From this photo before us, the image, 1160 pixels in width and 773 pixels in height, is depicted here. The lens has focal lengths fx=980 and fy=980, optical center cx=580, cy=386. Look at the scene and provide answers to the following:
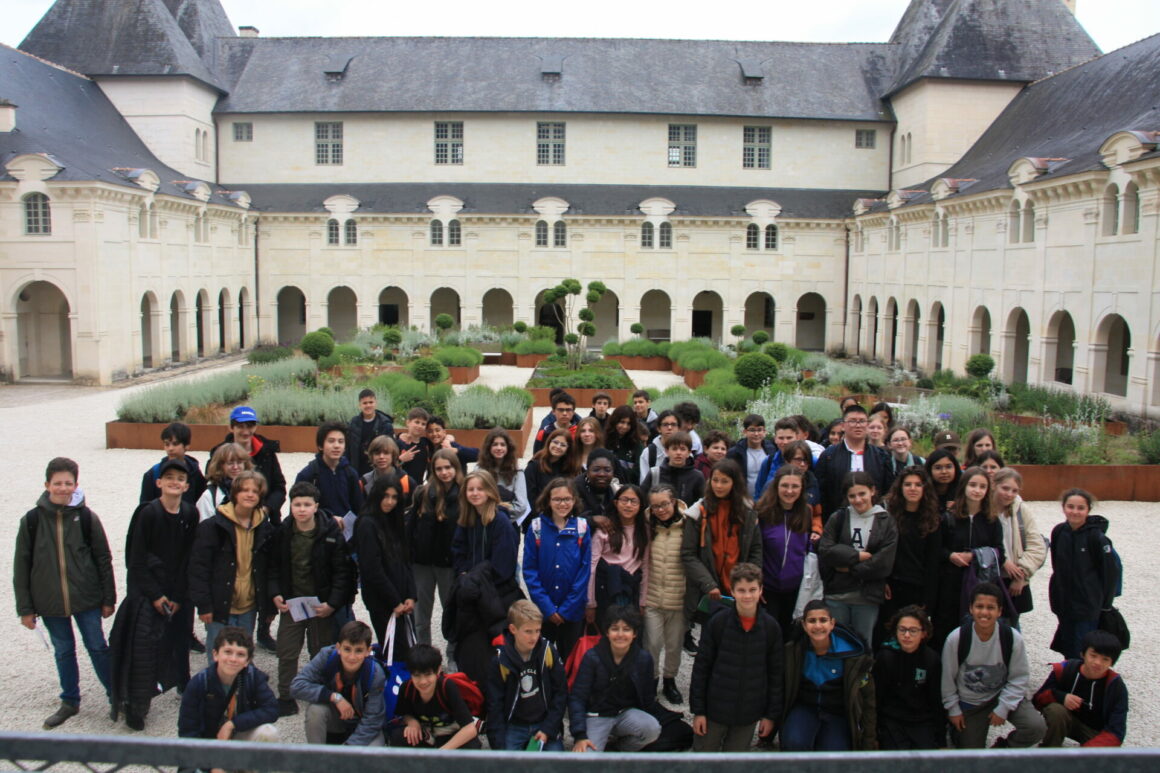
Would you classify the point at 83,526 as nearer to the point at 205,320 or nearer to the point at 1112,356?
the point at 1112,356

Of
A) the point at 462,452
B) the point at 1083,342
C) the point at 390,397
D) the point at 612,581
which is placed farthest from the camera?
the point at 1083,342

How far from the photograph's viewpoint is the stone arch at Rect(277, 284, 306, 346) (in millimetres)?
40500

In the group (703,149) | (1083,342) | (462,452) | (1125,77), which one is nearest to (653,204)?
(703,149)

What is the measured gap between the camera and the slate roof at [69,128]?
25984mm

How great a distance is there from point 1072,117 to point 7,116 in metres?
28.8

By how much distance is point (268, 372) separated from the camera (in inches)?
881

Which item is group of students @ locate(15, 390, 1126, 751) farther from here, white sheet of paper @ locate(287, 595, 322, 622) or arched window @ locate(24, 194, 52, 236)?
arched window @ locate(24, 194, 52, 236)

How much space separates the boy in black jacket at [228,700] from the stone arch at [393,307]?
3464 cm

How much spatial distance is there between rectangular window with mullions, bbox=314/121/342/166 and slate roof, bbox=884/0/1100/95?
855 inches

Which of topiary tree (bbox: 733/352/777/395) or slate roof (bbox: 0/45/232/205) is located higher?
slate roof (bbox: 0/45/232/205)

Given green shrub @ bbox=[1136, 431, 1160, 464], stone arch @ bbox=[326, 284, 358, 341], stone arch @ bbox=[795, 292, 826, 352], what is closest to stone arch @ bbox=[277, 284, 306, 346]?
stone arch @ bbox=[326, 284, 358, 341]

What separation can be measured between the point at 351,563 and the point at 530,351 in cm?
2461

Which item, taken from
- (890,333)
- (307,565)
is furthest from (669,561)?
(890,333)

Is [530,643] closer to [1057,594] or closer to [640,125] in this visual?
[1057,594]
